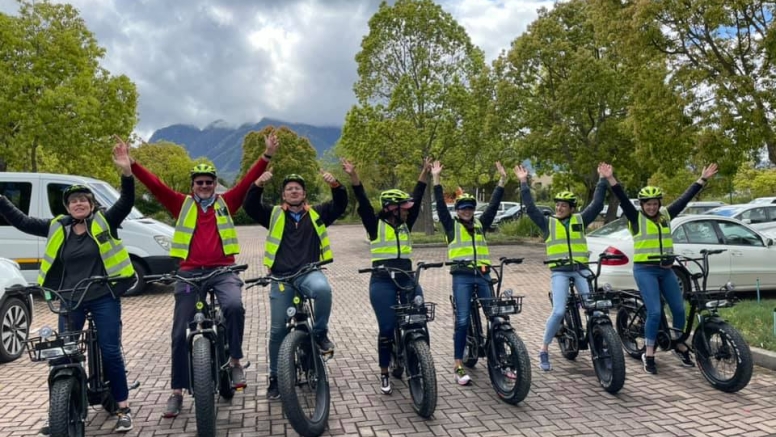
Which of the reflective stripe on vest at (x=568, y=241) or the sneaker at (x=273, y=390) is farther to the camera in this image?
the reflective stripe on vest at (x=568, y=241)

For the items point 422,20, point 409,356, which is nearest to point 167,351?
point 409,356

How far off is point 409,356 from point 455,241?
1.26 metres

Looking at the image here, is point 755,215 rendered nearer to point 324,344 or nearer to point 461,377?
point 461,377

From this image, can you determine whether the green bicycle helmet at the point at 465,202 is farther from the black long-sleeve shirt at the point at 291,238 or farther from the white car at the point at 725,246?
the white car at the point at 725,246

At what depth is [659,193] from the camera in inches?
233

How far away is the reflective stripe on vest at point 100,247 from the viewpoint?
4282 mm

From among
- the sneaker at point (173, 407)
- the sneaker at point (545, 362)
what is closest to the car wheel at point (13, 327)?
the sneaker at point (173, 407)

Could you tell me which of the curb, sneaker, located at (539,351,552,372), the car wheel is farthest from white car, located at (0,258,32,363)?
the curb

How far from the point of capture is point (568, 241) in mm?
5824

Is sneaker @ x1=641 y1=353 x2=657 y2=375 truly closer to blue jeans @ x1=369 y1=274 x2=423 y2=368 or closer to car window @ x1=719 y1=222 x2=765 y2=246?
blue jeans @ x1=369 y1=274 x2=423 y2=368

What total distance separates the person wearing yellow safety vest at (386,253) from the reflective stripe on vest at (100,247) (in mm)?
1974

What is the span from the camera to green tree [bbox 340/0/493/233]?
22828 millimetres

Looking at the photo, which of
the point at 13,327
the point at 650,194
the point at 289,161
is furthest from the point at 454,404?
the point at 289,161

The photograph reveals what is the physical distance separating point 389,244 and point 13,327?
4570mm
